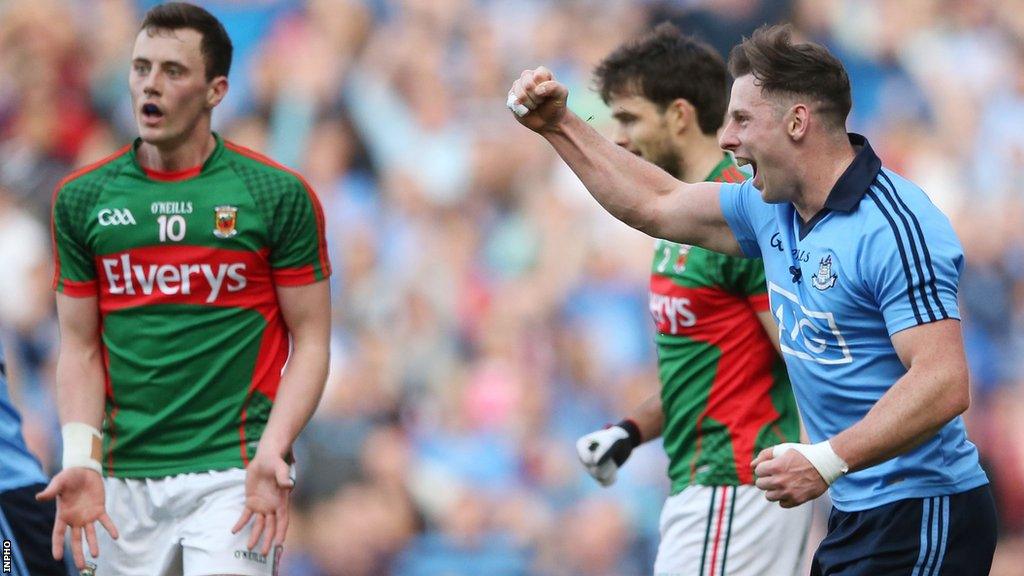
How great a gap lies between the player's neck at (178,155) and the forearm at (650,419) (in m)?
1.89

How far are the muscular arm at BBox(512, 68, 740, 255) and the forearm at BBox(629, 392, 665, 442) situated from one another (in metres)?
1.17

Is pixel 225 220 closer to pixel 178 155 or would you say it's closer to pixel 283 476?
pixel 178 155

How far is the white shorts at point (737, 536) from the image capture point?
15.7ft

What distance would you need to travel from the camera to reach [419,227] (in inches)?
363

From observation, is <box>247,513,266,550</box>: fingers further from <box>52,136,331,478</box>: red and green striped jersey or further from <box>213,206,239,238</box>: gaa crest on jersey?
<box>213,206,239,238</box>: gaa crest on jersey

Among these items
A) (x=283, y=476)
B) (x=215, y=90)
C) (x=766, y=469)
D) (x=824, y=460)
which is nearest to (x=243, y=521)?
(x=283, y=476)

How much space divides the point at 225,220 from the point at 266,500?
943 millimetres

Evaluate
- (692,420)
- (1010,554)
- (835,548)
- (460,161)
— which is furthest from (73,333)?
(1010,554)

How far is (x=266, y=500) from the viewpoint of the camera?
446cm

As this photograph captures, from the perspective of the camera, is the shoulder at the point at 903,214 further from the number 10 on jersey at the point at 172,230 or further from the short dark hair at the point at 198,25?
the short dark hair at the point at 198,25

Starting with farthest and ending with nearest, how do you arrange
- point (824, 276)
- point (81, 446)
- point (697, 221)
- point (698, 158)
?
1. point (698, 158)
2. point (81, 446)
3. point (697, 221)
4. point (824, 276)

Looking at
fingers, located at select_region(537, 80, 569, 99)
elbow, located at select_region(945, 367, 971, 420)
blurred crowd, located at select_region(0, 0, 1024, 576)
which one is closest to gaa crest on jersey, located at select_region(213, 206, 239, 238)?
fingers, located at select_region(537, 80, 569, 99)

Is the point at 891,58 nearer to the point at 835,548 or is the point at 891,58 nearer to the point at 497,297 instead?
the point at 497,297

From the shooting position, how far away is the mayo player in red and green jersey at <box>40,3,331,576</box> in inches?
181
